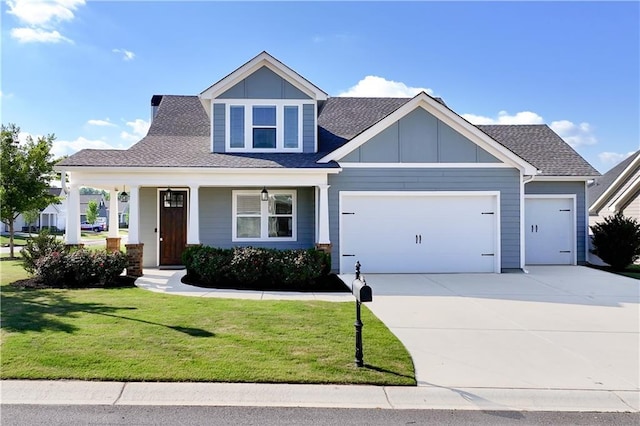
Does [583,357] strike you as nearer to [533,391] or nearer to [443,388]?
[533,391]

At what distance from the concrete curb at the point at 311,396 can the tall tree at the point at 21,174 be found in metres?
15.5

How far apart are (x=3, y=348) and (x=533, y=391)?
20.9ft

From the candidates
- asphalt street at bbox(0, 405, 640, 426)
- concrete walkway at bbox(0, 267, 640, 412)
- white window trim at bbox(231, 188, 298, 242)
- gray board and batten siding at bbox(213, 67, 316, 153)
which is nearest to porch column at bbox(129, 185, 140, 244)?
concrete walkway at bbox(0, 267, 640, 412)

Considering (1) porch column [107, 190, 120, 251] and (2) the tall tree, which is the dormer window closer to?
(1) porch column [107, 190, 120, 251]

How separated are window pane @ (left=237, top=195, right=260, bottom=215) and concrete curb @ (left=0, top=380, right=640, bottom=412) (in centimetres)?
874

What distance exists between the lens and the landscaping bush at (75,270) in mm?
9602

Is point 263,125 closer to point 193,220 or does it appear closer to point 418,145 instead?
point 193,220

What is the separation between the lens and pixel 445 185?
1180 centimetres

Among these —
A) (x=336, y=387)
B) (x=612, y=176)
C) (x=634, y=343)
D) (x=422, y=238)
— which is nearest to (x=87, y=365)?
(x=336, y=387)

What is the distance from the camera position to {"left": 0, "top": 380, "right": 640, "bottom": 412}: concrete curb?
12.9 feet

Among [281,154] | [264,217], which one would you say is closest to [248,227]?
[264,217]

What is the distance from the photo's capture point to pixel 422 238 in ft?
39.2

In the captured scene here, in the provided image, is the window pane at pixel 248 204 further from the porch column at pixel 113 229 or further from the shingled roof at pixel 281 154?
the porch column at pixel 113 229

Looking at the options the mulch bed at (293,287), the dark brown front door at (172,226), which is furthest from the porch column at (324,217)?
the dark brown front door at (172,226)
